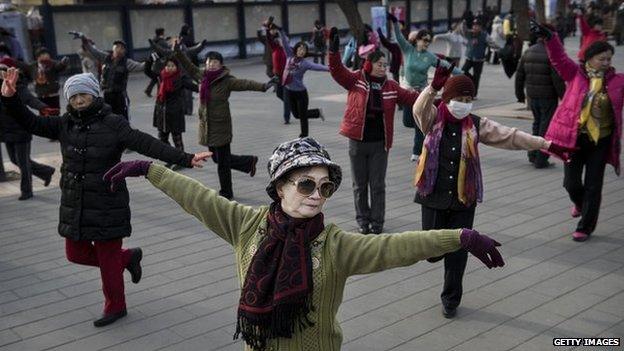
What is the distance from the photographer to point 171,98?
9.92 meters

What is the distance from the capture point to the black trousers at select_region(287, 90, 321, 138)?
1188cm

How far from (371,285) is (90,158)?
2474 mm

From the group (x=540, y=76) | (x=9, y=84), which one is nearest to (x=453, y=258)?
(x=9, y=84)

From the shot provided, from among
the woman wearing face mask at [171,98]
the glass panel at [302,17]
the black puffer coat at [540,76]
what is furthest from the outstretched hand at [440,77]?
the glass panel at [302,17]

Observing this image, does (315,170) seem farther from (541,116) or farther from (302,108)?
(302,108)

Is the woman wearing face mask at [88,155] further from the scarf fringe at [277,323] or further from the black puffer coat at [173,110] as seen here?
the black puffer coat at [173,110]

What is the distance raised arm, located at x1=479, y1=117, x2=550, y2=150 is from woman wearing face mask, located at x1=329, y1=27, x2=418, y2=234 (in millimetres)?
1754

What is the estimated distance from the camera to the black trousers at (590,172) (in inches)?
251

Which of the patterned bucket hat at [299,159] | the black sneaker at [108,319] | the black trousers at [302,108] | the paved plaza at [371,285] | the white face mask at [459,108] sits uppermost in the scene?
the patterned bucket hat at [299,159]

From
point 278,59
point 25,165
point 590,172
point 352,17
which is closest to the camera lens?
point 590,172

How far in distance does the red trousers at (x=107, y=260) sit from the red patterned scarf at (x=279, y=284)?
242 centimetres

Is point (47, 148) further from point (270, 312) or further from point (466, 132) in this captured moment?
point (270, 312)

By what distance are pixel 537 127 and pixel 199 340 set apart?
255 inches

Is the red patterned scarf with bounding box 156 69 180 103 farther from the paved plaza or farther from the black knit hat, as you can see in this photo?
the black knit hat
